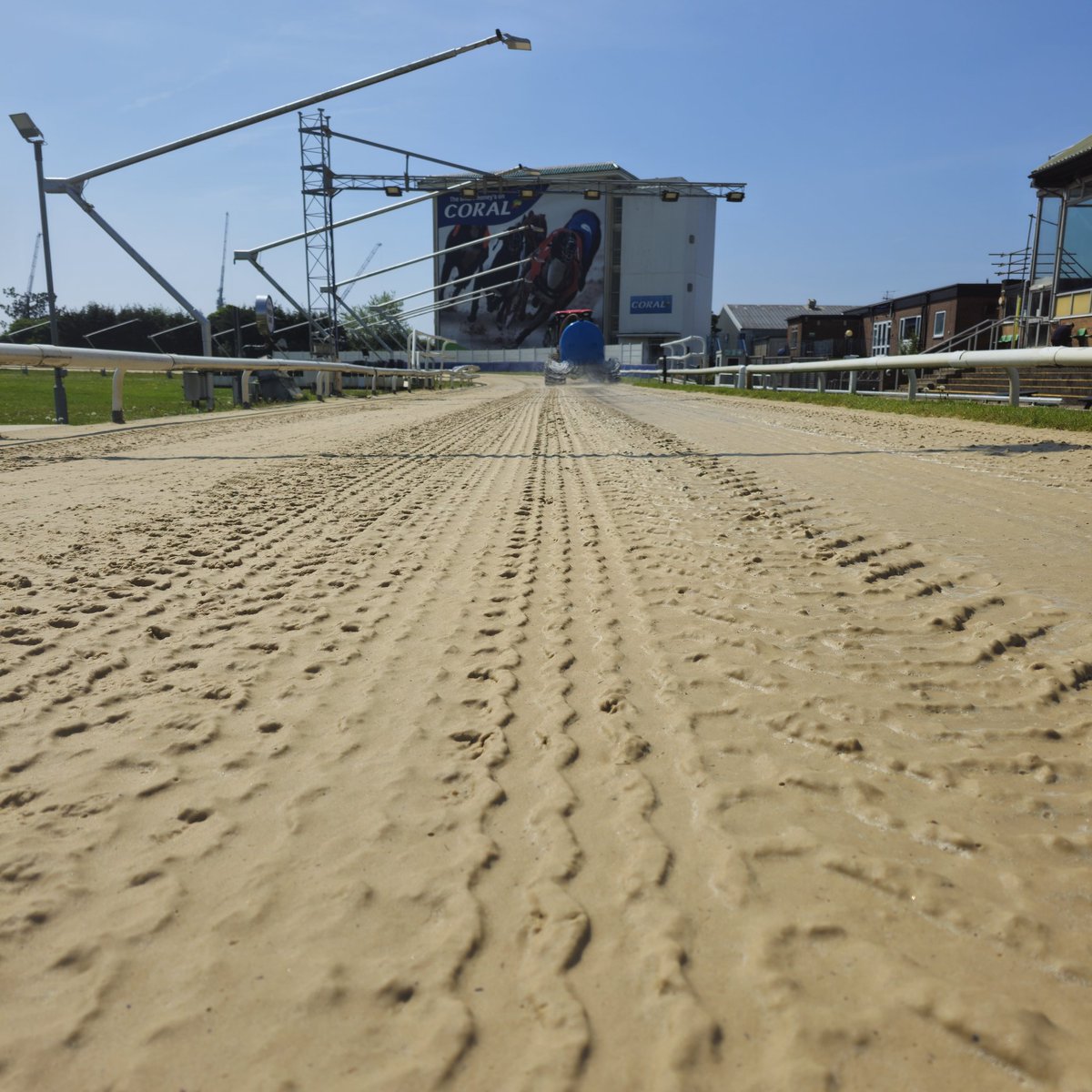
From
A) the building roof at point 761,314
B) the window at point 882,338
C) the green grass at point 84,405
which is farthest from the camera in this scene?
the building roof at point 761,314

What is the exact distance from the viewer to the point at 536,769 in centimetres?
268

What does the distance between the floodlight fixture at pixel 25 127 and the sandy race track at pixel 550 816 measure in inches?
677

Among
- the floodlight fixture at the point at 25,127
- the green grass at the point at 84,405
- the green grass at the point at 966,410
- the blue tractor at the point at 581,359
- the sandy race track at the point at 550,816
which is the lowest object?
the sandy race track at the point at 550,816

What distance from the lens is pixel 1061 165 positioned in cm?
2506

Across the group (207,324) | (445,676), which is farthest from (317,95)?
(445,676)

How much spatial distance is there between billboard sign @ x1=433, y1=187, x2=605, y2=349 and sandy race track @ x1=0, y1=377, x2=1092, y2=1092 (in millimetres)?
88984

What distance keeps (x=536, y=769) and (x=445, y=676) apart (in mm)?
836

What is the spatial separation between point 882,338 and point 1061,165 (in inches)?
996

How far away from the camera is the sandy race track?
170cm

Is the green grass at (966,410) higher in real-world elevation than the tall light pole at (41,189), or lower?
lower

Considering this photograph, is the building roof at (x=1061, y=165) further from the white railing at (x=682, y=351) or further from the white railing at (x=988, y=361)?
the white railing at (x=682, y=351)

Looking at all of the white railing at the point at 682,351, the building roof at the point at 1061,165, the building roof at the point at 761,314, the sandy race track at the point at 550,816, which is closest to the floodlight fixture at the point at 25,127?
the sandy race track at the point at 550,816

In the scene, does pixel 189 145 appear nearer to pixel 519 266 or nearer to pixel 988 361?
pixel 988 361

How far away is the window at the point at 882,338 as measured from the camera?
159 ft
